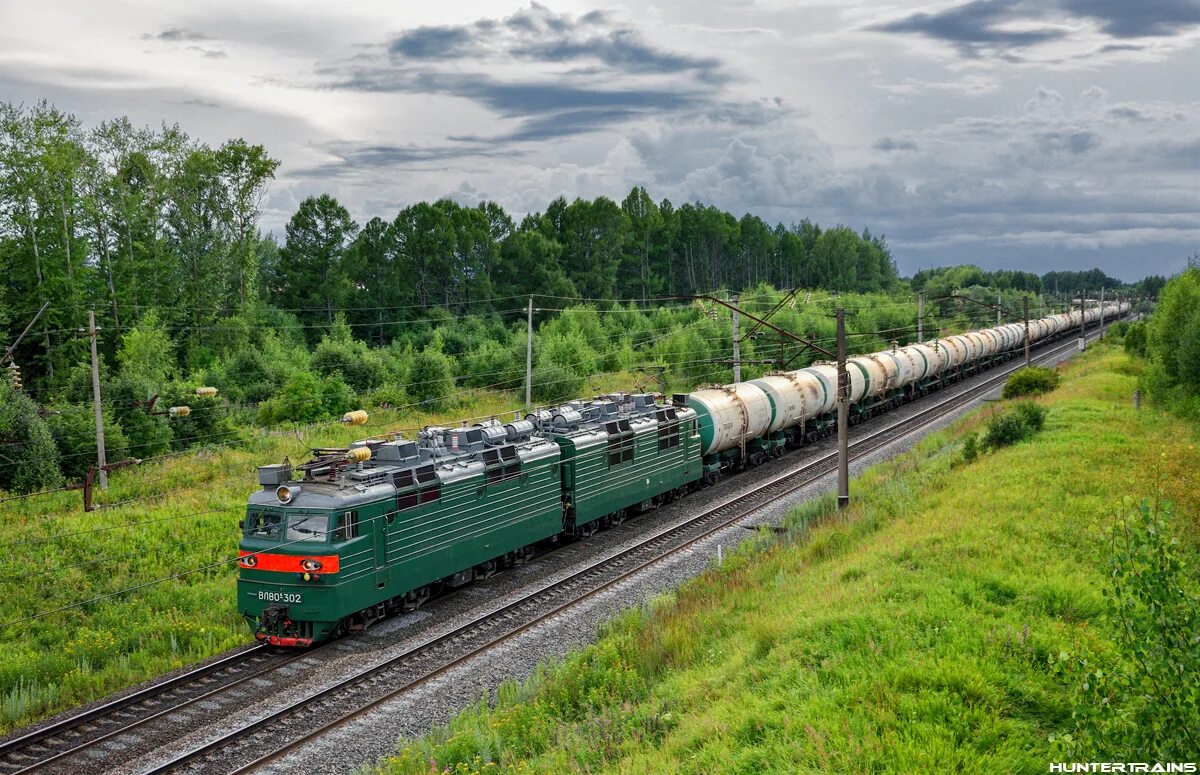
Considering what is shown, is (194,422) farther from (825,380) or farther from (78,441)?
(825,380)

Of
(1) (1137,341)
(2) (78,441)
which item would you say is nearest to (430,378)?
(2) (78,441)

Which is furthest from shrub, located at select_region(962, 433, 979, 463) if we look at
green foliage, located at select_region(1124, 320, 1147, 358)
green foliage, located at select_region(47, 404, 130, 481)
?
green foliage, located at select_region(1124, 320, 1147, 358)

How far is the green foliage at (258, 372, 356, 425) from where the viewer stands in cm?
4953

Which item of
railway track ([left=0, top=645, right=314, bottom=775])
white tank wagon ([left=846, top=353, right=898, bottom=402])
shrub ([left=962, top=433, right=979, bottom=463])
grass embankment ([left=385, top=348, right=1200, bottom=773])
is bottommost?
railway track ([left=0, top=645, right=314, bottom=775])

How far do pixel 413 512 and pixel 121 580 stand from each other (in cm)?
1111

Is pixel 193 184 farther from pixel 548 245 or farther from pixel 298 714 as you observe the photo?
pixel 298 714

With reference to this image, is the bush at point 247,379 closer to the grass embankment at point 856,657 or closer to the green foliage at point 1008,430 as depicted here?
the grass embankment at point 856,657

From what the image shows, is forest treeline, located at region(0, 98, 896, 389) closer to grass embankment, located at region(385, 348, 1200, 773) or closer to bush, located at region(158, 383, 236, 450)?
bush, located at region(158, 383, 236, 450)

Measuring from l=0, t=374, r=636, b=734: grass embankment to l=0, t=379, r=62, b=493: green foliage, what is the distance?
203cm

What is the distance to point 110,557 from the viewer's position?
27703 mm

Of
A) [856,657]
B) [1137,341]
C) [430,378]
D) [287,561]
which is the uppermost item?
[1137,341]

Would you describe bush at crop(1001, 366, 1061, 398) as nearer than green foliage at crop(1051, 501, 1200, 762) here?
No

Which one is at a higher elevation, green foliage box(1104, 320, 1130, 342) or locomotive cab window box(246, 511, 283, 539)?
green foliage box(1104, 320, 1130, 342)

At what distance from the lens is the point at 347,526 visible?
62.6 ft
